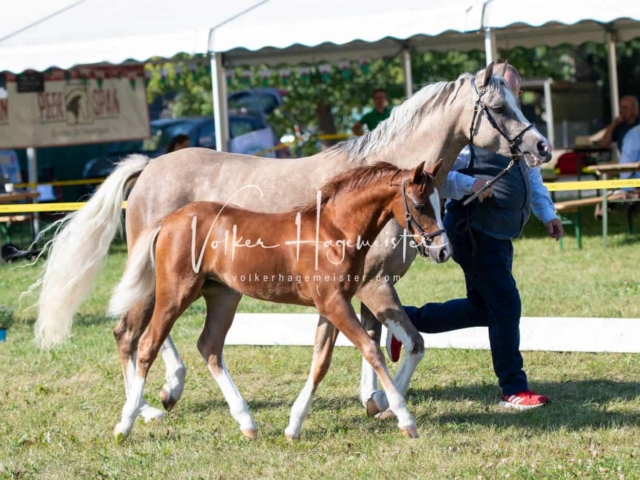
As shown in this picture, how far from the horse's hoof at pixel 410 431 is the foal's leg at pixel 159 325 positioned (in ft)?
4.27

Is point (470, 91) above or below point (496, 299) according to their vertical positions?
above

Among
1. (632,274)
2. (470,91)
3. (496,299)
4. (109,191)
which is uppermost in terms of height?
(470,91)

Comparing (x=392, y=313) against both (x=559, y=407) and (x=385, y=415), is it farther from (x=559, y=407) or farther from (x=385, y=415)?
(x=559, y=407)

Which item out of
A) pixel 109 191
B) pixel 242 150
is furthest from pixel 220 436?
pixel 242 150

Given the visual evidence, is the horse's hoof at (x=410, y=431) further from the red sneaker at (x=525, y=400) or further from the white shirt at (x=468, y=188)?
the white shirt at (x=468, y=188)

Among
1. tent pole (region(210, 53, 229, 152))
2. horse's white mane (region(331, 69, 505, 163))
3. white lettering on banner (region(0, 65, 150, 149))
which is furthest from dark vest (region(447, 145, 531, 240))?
white lettering on banner (region(0, 65, 150, 149))

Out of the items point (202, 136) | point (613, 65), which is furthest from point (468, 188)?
point (202, 136)

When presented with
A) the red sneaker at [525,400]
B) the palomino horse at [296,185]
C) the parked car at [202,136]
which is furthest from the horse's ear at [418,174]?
the parked car at [202,136]

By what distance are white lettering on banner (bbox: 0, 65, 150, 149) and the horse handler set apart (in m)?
10.4

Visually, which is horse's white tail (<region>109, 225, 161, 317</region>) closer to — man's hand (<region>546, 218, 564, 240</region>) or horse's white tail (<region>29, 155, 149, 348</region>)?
horse's white tail (<region>29, 155, 149, 348</region>)

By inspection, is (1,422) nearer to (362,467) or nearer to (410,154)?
(362,467)

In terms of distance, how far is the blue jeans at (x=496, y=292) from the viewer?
533cm

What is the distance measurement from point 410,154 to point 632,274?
16.3ft

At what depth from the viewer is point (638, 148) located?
12250 millimetres
